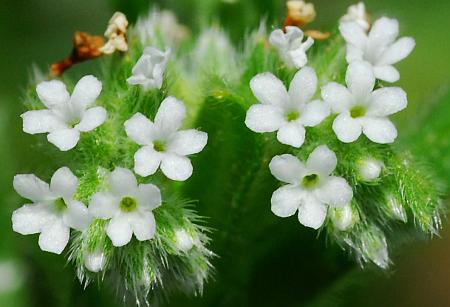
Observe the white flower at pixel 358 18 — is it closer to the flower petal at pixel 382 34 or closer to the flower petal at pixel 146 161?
the flower petal at pixel 382 34

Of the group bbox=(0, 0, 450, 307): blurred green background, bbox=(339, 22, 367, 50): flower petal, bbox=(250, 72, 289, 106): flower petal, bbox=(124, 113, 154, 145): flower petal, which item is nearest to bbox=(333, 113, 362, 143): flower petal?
bbox=(250, 72, 289, 106): flower petal

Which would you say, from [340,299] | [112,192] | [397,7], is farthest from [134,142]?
[397,7]

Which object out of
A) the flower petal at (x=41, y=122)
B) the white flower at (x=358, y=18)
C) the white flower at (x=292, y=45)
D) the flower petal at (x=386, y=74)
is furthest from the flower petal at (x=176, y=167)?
the white flower at (x=358, y=18)

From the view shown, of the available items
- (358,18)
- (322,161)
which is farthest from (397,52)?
(322,161)

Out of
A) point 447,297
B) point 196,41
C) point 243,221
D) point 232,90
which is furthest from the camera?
point 447,297

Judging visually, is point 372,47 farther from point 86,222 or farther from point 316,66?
point 86,222

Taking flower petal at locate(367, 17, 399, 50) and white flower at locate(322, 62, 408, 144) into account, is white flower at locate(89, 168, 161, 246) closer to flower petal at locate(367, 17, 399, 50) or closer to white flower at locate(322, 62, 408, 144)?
white flower at locate(322, 62, 408, 144)
